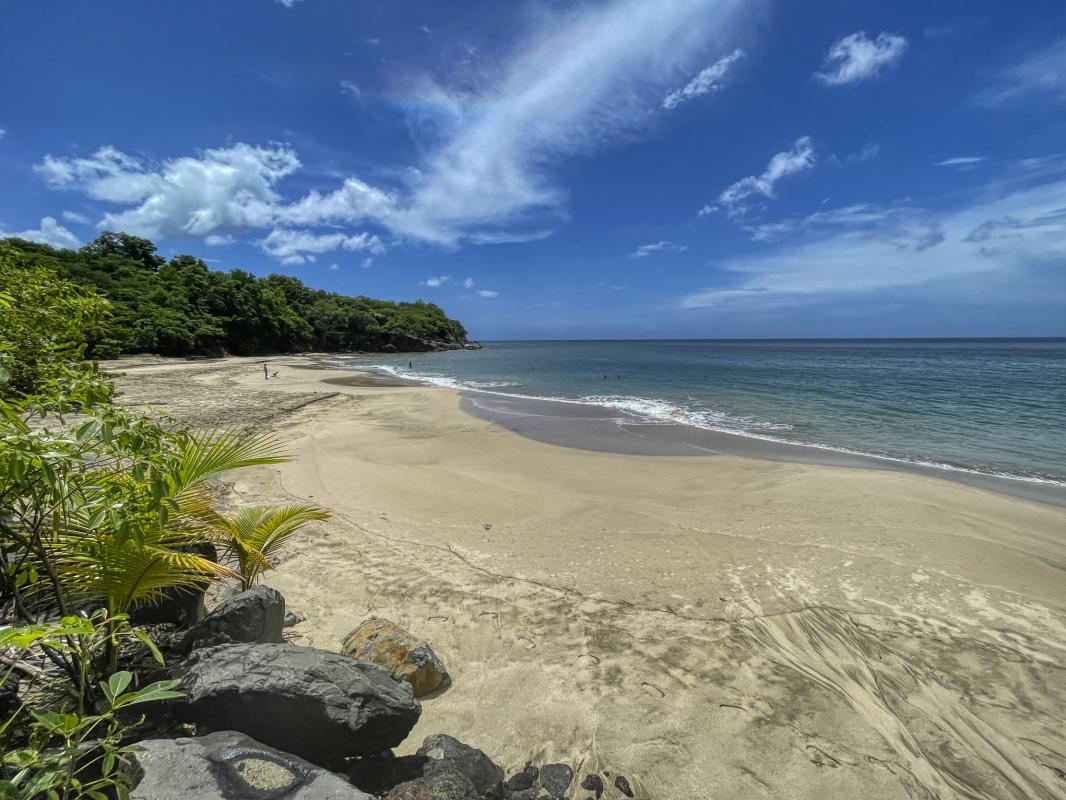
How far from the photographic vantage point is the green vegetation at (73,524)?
5.28 ft

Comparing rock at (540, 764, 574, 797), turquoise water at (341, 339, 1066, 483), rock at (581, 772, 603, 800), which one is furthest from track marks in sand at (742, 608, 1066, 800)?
turquoise water at (341, 339, 1066, 483)

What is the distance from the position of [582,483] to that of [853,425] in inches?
518

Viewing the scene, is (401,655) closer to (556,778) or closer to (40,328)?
(556,778)

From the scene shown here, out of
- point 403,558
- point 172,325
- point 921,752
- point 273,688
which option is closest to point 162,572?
point 273,688

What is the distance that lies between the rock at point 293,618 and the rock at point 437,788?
2465 mm

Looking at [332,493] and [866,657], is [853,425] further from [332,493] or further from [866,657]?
[332,493]

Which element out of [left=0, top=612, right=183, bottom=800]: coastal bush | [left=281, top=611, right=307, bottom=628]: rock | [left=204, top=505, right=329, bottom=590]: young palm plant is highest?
[left=0, top=612, right=183, bottom=800]: coastal bush

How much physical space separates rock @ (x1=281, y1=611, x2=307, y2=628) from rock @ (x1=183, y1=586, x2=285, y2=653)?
814mm

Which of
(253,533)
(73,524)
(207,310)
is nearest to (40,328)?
(73,524)

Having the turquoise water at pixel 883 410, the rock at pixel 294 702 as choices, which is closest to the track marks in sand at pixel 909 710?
the rock at pixel 294 702

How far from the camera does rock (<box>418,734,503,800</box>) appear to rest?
276 cm

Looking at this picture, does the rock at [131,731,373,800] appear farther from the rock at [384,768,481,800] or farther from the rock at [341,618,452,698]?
the rock at [341,618,452,698]

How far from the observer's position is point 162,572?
2592mm

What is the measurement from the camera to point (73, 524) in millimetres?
2510
